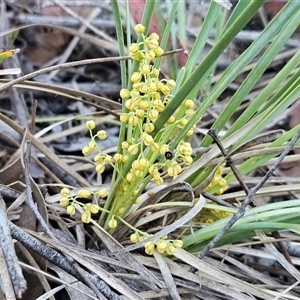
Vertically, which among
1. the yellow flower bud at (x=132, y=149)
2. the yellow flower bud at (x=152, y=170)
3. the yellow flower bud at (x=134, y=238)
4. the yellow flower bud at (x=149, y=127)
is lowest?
the yellow flower bud at (x=134, y=238)

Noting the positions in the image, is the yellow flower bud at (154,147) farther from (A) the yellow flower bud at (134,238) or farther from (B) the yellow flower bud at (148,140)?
(A) the yellow flower bud at (134,238)

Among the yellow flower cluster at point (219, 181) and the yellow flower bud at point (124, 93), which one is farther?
the yellow flower cluster at point (219, 181)

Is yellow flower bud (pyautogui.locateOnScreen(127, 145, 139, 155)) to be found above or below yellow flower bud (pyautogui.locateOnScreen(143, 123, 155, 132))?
below

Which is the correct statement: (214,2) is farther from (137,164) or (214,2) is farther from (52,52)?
(52,52)

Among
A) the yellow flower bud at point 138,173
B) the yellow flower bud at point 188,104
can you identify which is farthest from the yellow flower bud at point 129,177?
the yellow flower bud at point 188,104

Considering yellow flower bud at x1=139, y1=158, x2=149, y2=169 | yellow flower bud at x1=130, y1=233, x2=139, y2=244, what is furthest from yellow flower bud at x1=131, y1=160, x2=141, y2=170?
yellow flower bud at x1=130, y1=233, x2=139, y2=244

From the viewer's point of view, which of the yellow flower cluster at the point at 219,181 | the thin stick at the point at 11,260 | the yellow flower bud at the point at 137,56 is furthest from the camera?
the yellow flower cluster at the point at 219,181

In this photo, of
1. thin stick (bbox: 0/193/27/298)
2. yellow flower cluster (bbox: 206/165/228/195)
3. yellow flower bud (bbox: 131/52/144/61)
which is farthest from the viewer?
yellow flower cluster (bbox: 206/165/228/195)

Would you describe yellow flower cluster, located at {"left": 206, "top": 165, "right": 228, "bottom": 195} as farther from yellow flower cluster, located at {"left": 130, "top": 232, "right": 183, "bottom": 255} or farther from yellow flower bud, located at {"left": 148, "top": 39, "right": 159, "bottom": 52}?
yellow flower bud, located at {"left": 148, "top": 39, "right": 159, "bottom": 52}

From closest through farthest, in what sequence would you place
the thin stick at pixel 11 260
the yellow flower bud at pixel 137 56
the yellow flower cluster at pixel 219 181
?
the thin stick at pixel 11 260
the yellow flower bud at pixel 137 56
the yellow flower cluster at pixel 219 181

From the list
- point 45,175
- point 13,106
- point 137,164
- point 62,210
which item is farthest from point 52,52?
point 137,164

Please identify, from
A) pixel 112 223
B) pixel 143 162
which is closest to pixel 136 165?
pixel 143 162

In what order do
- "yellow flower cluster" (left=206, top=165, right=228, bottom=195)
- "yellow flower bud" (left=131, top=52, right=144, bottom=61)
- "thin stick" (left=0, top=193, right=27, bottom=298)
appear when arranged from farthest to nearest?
1. "yellow flower cluster" (left=206, top=165, right=228, bottom=195)
2. "yellow flower bud" (left=131, top=52, right=144, bottom=61)
3. "thin stick" (left=0, top=193, right=27, bottom=298)

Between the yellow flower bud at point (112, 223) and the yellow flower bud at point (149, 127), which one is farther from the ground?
the yellow flower bud at point (149, 127)
